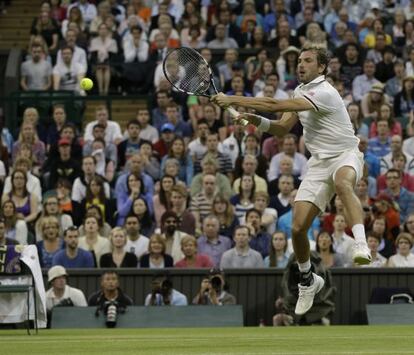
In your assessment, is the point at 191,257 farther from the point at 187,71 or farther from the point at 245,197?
the point at 187,71

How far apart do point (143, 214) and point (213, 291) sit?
2.41 metres

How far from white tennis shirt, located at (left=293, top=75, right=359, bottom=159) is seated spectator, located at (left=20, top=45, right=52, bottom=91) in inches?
465

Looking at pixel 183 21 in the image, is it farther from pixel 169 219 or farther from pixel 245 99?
pixel 245 99

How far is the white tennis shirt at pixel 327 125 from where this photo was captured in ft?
43.7

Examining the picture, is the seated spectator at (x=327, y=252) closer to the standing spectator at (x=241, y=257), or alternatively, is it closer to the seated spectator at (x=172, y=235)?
the standing spectator at (x=241, y=257)

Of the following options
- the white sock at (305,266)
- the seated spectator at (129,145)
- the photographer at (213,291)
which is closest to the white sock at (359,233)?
the white sock at (305,266)

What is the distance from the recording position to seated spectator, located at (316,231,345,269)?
18.6 m

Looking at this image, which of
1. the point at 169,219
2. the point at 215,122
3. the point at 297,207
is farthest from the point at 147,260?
the point at 297,207

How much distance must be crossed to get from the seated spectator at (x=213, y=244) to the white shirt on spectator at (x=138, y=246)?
0.70 metres

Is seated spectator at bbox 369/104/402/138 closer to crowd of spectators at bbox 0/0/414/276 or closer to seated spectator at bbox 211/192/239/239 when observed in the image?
crowd of spectators at bbox 0/0/414/276

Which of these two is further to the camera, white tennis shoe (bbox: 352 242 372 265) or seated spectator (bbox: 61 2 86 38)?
seated spectator (bbox: 61 2 86 38)

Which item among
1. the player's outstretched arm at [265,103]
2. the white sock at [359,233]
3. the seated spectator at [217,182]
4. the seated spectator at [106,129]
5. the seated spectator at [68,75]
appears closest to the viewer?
the player's outstretched arm at [265,103]

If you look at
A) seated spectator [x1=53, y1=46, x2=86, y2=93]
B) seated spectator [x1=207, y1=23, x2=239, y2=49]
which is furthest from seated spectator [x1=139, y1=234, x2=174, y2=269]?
seated spectator [x1=207, y1=23, x2=239, y2=49]

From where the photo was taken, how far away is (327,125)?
13.4 m
